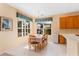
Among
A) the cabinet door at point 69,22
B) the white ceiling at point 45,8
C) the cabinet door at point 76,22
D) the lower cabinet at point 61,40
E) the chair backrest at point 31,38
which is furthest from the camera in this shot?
the cabinet door at point 69,22

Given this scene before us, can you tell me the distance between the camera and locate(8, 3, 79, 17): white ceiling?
2.69 m

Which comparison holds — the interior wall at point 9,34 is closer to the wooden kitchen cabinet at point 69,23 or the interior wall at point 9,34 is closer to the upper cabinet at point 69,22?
the upper cabinet at point 69,22

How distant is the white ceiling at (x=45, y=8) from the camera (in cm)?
269

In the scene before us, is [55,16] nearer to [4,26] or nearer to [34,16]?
[34,16]

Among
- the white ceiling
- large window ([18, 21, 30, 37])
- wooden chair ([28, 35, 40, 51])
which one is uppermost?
the white ceiling

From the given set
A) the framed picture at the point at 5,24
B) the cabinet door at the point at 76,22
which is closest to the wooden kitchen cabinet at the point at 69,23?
the cabinet door at the point at 76,22

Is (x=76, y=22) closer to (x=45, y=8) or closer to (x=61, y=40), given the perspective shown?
(x=61, y=40)

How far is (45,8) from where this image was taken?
2828mm

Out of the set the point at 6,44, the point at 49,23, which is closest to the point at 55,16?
the point at 49,23

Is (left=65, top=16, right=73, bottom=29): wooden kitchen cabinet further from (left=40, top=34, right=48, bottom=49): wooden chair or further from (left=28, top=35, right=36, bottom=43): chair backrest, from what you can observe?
(left=28, top=35, right=36, bottom=43): chair backrest

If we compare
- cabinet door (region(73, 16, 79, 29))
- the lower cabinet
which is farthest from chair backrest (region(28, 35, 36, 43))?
cabinet door (region(73, 16, 79, 29))

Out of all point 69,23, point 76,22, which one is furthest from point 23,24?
point 76,22

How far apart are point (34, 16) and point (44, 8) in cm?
30

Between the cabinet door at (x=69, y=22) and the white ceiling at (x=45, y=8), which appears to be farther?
the cabinet door at (x=69, y=22)
